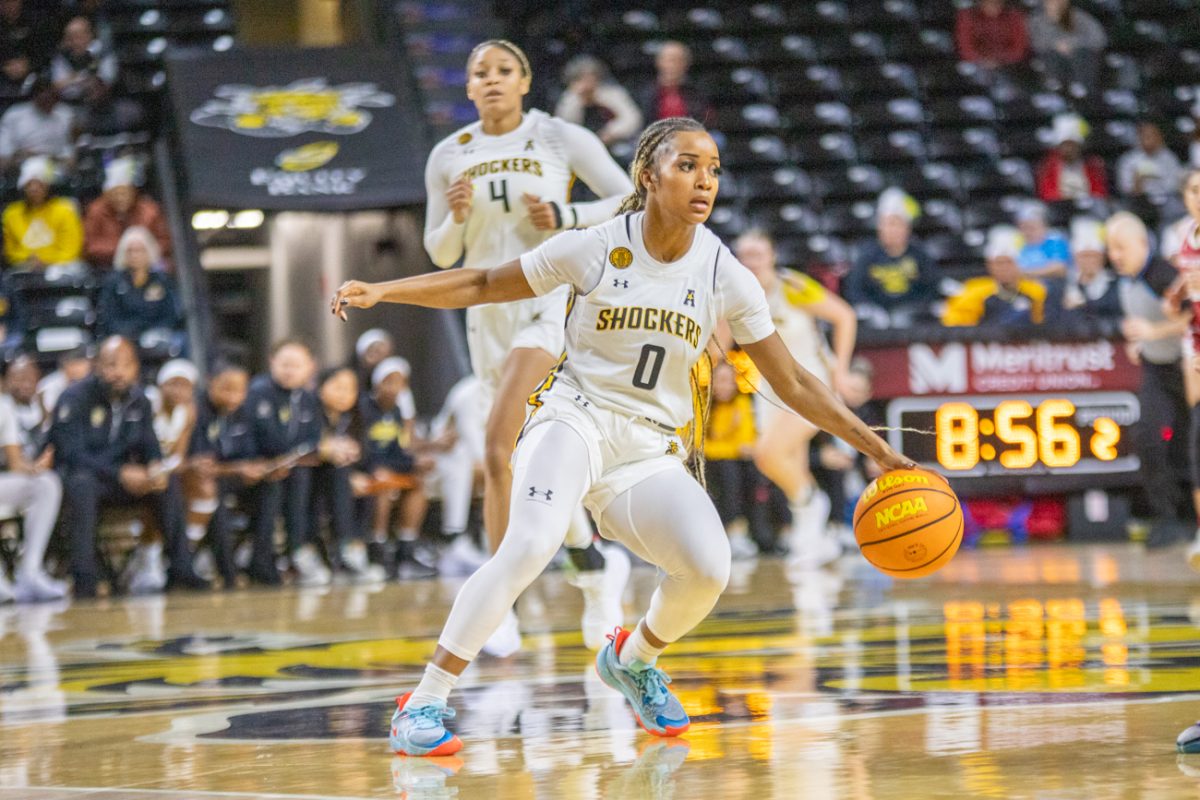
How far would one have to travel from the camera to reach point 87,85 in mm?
15883

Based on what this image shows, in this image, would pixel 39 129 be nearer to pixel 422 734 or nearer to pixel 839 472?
pixel 839 472

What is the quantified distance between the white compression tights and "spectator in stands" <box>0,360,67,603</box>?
709 centimetres

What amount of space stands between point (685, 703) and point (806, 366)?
5852 mm

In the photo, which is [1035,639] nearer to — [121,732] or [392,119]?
[121,732]

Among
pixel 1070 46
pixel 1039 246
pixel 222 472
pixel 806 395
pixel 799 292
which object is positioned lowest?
pixel 222 472

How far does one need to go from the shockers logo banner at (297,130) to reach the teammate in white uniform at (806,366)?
5210mm

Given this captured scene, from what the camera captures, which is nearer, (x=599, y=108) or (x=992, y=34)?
(x=599, y=108)

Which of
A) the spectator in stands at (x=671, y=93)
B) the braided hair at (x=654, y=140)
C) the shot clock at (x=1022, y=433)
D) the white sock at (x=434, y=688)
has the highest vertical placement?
the braided hair at (x=654, y=140)

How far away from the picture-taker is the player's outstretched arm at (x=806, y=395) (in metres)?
4.68

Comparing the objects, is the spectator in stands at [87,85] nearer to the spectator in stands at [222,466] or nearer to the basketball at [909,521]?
the spectator in stands at [222,466]

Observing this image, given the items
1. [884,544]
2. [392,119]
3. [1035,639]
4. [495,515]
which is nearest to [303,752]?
[884,544]

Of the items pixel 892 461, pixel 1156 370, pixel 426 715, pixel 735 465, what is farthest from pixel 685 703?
pixel 735 465

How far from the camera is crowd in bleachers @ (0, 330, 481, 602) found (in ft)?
36.3

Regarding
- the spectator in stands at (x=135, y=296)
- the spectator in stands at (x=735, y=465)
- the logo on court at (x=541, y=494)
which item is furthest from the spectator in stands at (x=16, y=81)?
the logo on court at (x=541, y=494)
